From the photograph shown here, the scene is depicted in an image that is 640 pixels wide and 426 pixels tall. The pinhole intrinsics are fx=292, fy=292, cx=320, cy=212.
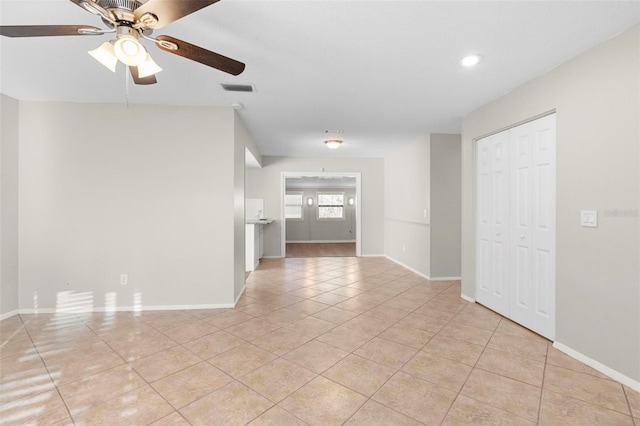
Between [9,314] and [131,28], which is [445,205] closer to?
[131,28]

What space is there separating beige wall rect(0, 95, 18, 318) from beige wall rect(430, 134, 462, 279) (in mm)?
5541

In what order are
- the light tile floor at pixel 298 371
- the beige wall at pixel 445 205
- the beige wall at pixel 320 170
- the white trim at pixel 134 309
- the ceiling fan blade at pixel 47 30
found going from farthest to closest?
the beige wall at pixel 320 170, the beige wall at pixel 445 205, the white trim at pixel 134 309, the light tile floor at pixel 298 371, the ceiling fan blade at pixel 47 30

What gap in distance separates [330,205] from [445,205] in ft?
20.8

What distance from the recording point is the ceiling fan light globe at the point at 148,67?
5.43 feet

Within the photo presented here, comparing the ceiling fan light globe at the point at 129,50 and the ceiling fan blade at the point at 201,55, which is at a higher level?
the ceiling fan blade at the point at 201,55

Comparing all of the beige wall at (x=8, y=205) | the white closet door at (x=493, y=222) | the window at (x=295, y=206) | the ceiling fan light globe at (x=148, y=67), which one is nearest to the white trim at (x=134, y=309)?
the beige wall at (x=8, y=205)

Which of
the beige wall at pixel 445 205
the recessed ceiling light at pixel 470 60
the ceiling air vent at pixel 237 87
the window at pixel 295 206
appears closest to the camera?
the recessed ceiling light at pixel 470 60

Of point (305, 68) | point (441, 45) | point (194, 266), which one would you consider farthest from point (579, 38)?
point (194, 266)

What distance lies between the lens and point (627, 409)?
175 centimetres

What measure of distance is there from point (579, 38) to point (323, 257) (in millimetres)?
5994

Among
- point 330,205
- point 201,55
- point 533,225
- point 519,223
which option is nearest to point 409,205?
point 519,223

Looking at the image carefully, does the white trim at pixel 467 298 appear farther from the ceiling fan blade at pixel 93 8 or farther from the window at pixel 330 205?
the window at pixel 330 205

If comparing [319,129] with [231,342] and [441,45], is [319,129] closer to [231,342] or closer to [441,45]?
[441,45]

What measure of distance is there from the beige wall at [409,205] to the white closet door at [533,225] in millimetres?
1831
